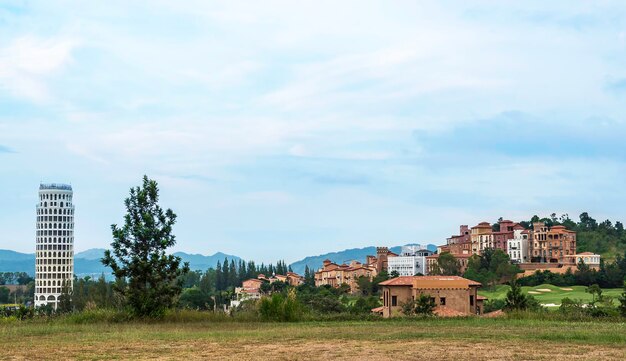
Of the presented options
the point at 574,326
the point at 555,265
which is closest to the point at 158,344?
the point at 574,326

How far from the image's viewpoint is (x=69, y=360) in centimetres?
1969

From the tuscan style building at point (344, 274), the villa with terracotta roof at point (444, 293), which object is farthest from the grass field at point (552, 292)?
the villa with terracotta roof at point (444, 293)

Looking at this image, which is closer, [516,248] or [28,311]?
→ [28,311]

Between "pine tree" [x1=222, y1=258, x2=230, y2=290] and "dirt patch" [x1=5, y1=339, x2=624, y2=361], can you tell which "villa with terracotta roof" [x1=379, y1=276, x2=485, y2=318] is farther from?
"pine tree" [x1=222, y1=258, x2=230, y2=290]

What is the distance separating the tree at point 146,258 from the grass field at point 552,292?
97483 mm

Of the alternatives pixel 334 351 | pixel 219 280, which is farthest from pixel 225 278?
pixel 334 351

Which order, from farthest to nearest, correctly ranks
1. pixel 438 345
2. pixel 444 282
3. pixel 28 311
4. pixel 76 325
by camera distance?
1. pixel 444 282
2. pixel 28 311
3. pixel 76 325
4. pixel 438 345

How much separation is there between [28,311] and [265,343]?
56.0 feet

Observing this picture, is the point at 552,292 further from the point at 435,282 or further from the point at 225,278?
the point at 225,278

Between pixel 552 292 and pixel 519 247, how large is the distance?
43.0 meters

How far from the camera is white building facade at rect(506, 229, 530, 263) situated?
7131 inches

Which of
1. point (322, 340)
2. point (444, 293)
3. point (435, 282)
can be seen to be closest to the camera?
point (322, 340)

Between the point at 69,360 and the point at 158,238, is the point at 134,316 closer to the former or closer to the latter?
the point at 158,238

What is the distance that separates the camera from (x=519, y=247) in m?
182
